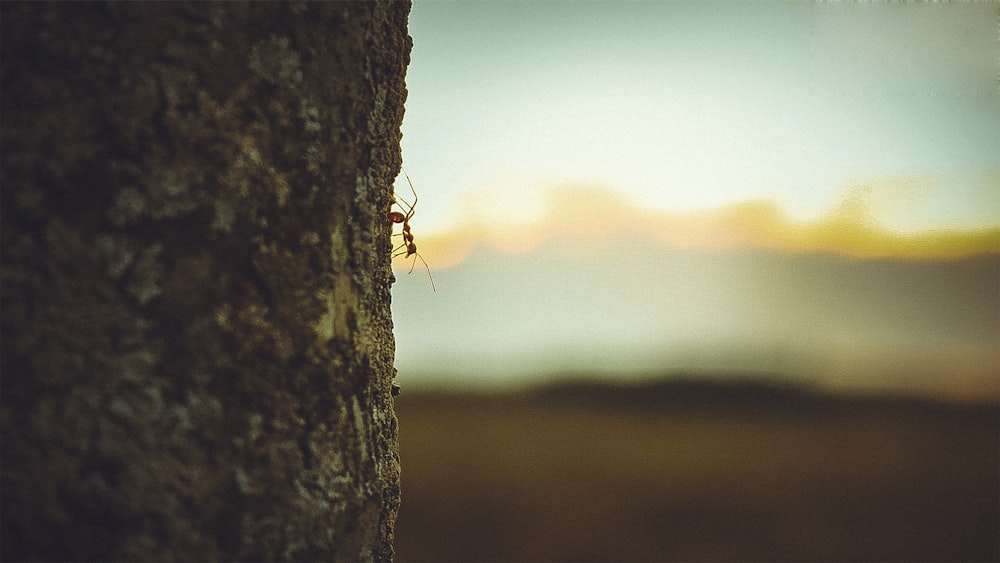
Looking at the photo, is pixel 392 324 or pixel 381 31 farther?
pixel 392 324

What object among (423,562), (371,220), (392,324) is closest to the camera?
(371,220)

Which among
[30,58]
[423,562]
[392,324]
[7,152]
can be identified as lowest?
[423,562]

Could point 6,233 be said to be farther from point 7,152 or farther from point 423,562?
point 423,562

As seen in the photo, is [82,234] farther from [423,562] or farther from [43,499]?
[423,562]

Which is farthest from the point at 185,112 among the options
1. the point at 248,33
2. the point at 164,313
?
the point at 164,313

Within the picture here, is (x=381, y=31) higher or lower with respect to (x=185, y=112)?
higher

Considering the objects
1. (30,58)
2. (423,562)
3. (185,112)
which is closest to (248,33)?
(185,112)

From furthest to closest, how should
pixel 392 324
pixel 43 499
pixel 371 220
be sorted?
pixel 392 324 → pixel 371 220 → pixel 43 499
